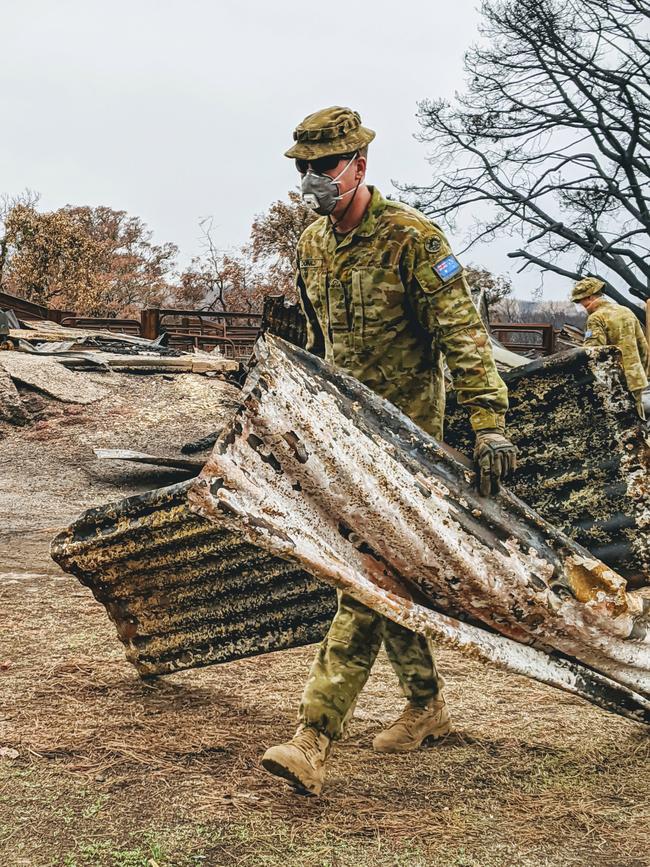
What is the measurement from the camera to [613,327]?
28.8ft

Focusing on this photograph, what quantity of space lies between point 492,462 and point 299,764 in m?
1.04

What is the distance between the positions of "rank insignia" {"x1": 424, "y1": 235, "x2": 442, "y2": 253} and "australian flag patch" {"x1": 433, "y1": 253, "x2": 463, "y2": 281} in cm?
4

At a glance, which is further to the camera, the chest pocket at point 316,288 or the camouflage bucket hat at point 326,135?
the chest pocket at point 316,288

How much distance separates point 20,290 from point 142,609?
3384cm

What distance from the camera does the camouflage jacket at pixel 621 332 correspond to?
8539mm

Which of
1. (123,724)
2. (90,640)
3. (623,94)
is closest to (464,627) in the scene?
(123,724)

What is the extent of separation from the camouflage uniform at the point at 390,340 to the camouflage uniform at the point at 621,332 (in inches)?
222

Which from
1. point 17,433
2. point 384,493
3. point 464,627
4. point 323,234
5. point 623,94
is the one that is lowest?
point 17,433

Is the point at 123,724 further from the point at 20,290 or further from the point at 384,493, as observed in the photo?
the point at 20,290

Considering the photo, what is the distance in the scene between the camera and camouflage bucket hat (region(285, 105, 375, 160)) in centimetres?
306

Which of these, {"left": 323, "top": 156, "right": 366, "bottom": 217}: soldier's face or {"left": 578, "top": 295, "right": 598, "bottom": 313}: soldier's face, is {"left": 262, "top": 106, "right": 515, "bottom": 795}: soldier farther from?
{"left": 578, "top": 295, "right": 598, "bottom": 313}: soldier's face

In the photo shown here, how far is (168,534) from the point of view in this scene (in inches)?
133

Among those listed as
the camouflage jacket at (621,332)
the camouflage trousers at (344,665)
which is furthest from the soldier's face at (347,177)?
the camouflage jacket at (621,332)

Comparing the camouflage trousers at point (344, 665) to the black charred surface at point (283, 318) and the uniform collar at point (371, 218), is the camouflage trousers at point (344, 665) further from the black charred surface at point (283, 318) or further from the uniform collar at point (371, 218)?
the black charred surface at point (283, 318)
